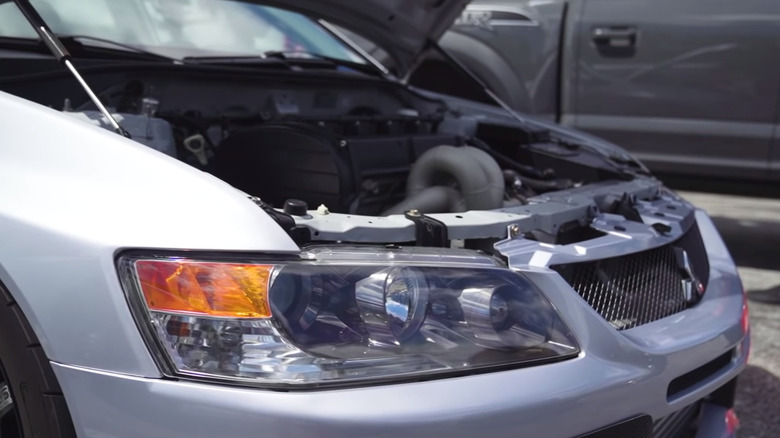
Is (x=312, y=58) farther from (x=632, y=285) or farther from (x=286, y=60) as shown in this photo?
(x=632, y=285)

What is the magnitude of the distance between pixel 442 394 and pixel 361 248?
35cm

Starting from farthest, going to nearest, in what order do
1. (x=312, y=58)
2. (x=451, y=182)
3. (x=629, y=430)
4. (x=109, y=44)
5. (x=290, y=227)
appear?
1. (x=312, y=58)
2. (x=109, y=44)
3. (x=451, y=182)
4. (x=629, y=430)
5. (x=290, y=227)

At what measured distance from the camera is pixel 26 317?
147 centimetres

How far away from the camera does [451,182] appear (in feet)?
7.72

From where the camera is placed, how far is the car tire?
4.76ft

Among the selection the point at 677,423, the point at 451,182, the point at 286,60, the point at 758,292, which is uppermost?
the point at 286,60

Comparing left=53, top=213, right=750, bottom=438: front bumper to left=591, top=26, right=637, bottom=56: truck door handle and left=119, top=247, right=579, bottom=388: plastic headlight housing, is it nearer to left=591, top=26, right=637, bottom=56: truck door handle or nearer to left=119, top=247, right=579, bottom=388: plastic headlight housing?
left=119, top=247, right=579, bottom=388: plastic headlight housing

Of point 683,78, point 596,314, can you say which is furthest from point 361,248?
point 683,78

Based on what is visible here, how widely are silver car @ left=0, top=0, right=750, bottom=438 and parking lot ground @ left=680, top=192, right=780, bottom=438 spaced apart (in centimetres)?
74

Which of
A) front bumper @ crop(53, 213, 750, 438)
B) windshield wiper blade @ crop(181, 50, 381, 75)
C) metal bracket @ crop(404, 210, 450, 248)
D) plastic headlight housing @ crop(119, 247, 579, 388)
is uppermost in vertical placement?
windshield wiper blade @ crop(181, 50, 381, 75)

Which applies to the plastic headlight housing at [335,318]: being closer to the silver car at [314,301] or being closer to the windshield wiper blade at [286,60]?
the silver car at [314,301]

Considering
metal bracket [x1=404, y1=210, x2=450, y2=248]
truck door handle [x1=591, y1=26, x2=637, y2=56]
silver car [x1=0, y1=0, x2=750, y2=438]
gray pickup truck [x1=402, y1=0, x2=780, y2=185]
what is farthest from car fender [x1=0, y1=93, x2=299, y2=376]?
truck door handle [x1=591, y1=26, x2=637, y2=56]

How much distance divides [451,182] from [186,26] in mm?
1512

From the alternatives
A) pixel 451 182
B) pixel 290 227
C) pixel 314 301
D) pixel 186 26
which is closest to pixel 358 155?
pixel 451 182
